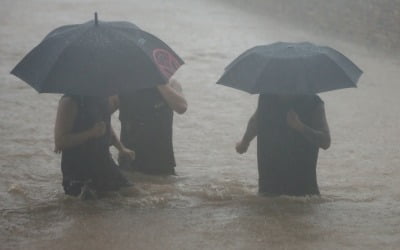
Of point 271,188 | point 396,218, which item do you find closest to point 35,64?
point 271,188

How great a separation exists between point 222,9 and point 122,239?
15979 millimetres

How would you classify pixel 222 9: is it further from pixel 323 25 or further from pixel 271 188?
pixel 271 188

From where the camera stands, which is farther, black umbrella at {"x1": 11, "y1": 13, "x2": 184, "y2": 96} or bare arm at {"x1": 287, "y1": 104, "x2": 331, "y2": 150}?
bare arm at {"x1": 287, "y1": 104, "x2": 331, "y2": 150}

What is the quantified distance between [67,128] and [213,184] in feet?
6.29

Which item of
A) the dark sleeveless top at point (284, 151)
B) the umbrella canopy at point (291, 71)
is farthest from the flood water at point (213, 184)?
the umbrella canopy at point (291, 71)

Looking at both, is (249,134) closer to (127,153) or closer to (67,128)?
(127,153)

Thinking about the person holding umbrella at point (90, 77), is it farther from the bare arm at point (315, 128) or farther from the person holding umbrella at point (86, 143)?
the bare arm at point (315, 128)

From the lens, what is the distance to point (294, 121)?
5117 mm

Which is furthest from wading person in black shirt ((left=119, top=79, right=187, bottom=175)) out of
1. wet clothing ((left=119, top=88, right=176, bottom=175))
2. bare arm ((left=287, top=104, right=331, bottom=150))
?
bare arm ((left=287, top=104, right=331, bottom=150))

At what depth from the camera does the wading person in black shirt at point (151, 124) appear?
219 inches

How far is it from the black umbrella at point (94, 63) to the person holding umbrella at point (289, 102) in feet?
2.21

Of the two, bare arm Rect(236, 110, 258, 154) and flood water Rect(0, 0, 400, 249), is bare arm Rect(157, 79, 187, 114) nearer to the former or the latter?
bare arm Rect(236, 110, 258, 154)

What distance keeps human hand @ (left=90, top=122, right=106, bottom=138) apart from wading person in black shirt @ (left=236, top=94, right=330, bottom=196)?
1.08 meters

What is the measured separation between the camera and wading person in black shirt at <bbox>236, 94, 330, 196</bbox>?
5148 mm
